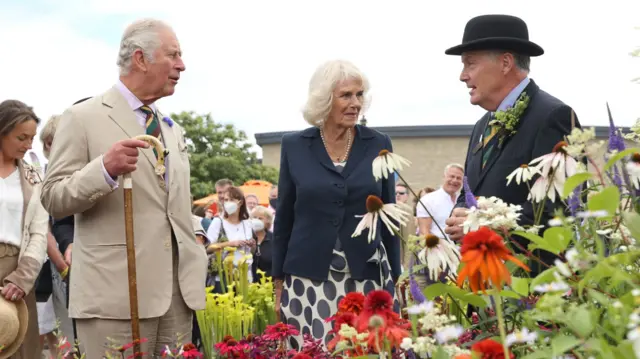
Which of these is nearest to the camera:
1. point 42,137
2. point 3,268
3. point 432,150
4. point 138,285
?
point 138,285

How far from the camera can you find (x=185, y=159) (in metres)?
3.97

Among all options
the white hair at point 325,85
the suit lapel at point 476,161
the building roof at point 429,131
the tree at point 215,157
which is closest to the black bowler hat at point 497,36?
the suit lapel at point 476,161

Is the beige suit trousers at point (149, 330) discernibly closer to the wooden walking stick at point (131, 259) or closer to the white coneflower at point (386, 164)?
the wooden walking stick at point (131, 259)

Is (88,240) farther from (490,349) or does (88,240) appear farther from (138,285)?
(490,349)

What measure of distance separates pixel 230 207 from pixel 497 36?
6.17 m

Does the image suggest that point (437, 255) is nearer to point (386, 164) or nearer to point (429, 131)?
point (386, 164)

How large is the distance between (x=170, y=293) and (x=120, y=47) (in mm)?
1152

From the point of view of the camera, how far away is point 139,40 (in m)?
3.66

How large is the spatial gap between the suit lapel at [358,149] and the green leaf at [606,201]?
2782 millimetres

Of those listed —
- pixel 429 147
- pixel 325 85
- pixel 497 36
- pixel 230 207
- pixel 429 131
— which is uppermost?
pixel 429 131

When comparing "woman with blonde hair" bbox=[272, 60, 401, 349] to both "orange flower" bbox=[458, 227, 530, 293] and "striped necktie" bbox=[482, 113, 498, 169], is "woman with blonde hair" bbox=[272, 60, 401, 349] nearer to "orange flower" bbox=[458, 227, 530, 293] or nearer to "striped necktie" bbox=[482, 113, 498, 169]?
"striped necktie" bbox=[482, 113, 498, 169]

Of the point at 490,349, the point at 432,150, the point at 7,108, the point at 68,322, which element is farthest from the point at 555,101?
the point at 432,150

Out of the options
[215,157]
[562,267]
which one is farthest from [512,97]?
[215,157]

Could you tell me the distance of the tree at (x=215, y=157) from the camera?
41.0 m
